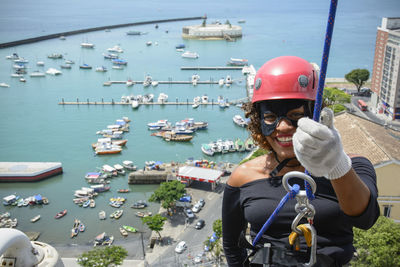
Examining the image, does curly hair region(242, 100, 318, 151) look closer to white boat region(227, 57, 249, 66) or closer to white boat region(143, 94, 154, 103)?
white boat region(143, 94, 154, 103)

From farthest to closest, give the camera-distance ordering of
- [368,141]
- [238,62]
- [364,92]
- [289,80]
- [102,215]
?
[238,62]
[364,92]
[102,215]
[368,141]
[289,80]

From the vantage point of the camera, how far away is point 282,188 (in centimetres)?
261

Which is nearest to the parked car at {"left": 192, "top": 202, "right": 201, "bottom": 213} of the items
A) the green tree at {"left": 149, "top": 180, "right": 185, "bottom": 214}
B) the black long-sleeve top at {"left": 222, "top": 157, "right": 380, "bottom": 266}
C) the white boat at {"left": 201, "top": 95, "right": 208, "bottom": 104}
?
the green tree at {"left": 149, "top": 180, "right": 185, "bottom": 214}

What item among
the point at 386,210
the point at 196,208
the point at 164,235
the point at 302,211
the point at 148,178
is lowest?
the point at 148,178

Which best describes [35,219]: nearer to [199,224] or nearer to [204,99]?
[199,224]

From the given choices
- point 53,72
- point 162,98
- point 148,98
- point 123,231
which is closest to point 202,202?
point 123,231

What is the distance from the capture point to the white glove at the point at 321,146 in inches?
74.1

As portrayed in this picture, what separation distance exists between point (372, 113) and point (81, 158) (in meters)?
25.0

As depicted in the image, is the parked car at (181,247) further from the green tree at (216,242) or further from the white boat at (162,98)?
the white boat at (162,98)

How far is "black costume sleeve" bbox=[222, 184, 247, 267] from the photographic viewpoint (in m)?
2.88

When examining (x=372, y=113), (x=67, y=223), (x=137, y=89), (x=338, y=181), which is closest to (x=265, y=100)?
(x=338, y=181)

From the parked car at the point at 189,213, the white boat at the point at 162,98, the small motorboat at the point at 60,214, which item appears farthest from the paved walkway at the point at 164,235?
the white boat at the point at 162,98

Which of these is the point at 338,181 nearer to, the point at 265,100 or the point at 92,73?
the point at 265,100

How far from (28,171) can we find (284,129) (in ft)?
93.1
